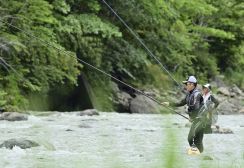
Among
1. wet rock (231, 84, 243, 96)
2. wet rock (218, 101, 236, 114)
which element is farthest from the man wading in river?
wet rock (231, 84, 243, 96)

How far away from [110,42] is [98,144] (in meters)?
12.0

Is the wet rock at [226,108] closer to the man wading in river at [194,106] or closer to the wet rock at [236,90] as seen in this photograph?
the wet rock at [236,90]

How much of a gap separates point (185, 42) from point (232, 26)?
7023 millimetres

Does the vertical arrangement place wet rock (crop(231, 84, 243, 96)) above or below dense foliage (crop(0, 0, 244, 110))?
below

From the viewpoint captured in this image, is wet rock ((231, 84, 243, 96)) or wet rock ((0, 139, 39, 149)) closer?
wet rock ((0, 139, 39, 149))

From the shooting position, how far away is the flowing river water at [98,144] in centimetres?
725

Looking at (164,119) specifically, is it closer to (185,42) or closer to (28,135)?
(28,135)

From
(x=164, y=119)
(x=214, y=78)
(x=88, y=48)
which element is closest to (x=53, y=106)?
(x=88, y=48)

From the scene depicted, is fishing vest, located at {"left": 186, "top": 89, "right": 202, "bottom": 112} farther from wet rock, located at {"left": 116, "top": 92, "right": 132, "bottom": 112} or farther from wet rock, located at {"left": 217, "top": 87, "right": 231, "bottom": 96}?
wet rock, located at {"left": 217, "top": 87, "right": 231, "bottom": 96}

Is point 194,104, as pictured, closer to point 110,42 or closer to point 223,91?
point 110,42

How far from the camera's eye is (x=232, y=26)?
30.5m

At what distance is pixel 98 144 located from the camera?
9664 mm

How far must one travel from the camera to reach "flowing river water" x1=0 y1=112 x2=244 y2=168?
23.8 feet

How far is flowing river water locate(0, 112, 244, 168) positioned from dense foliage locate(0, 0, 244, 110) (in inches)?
61.7
